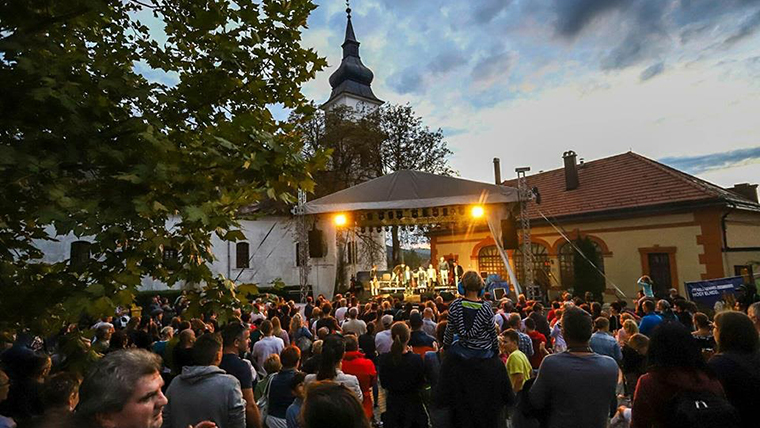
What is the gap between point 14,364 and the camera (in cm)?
381

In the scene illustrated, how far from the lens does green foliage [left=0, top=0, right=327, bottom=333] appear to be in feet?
7.75

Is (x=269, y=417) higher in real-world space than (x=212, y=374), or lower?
lower

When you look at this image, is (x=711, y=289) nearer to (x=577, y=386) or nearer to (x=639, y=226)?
(x=639, y=226)

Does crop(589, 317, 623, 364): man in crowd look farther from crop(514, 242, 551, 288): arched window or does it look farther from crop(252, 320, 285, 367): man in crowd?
crop(514, 242, 551, 288): arched window

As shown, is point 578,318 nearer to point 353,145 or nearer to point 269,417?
point 269,417

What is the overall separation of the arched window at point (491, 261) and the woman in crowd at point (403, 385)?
2081 cm

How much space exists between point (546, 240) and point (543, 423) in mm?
20533

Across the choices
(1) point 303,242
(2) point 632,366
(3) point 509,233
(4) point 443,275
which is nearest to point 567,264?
(4) point 443,275

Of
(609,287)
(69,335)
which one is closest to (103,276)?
(69,335)

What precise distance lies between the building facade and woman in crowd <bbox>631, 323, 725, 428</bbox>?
1366cm

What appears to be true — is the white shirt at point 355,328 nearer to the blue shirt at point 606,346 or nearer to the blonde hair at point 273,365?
the blonde hair at point 273,365

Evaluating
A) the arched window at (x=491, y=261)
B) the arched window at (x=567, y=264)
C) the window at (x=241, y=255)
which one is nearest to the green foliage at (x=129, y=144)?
the arched window at (x=567, y=264)

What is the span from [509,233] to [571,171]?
10889 millimetres

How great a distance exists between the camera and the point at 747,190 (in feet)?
67.5
